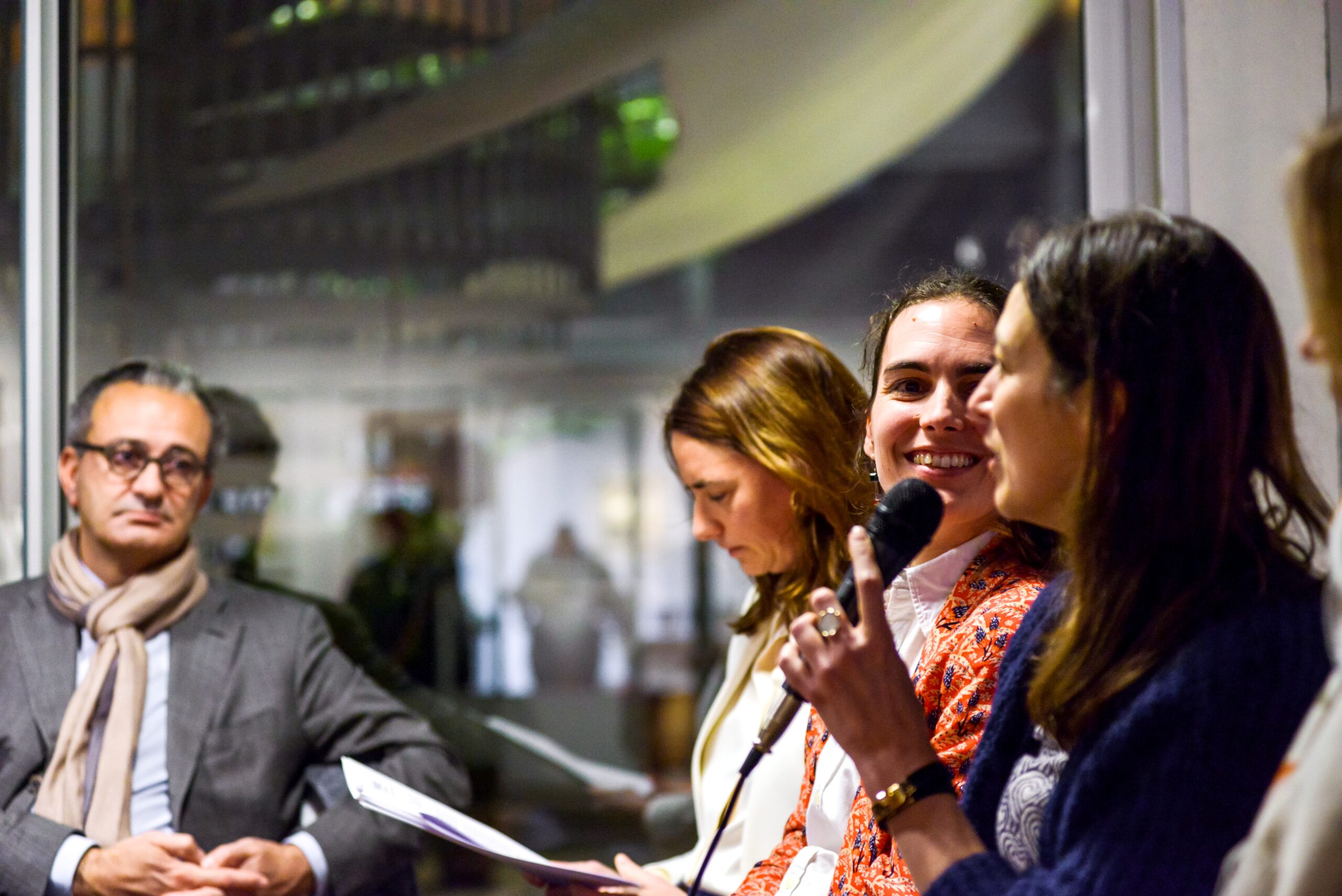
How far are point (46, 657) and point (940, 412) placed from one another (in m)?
1.73

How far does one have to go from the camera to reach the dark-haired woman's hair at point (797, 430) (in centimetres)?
185

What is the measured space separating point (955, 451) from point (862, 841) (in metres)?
0.46

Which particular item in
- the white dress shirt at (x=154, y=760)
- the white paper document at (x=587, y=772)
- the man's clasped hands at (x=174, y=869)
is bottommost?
the white paper document at (x=587, y=772)

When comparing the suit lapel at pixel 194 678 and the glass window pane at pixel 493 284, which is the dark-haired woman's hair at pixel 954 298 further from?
the suit lapel at pixel 194 678

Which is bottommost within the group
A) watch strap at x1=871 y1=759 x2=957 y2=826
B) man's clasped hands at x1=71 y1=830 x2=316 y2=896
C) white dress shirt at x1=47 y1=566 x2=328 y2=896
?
man's clasped hands at x1=71 y1=830 x2=316 y2=896

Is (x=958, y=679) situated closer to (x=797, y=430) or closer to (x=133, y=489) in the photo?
(x=797, y=430)

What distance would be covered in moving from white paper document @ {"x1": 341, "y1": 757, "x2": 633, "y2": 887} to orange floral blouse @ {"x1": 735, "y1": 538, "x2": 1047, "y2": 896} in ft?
1.26

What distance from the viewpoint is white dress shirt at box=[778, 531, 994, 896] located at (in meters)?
1.39

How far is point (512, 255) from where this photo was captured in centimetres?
601

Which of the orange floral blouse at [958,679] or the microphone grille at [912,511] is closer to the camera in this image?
the microphone grille at [912,511]

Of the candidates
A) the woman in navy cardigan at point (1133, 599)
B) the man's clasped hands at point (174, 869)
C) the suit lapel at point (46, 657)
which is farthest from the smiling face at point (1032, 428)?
the suit lapel at point (46, 657)

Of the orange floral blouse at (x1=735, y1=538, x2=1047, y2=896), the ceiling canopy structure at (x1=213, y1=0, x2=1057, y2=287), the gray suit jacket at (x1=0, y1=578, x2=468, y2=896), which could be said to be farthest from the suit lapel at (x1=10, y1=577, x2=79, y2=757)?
the ceiling canopy structure at (x1=213, y1=0, x2=1057, y2=287)

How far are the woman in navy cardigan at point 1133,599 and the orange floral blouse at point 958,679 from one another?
161 millimetres

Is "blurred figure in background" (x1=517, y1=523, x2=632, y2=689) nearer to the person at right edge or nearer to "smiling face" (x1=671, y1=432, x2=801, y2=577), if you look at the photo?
"smiling face" (x1=671, y1=432, x2=801, y2=577)
